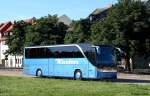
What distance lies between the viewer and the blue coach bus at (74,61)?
37156mm

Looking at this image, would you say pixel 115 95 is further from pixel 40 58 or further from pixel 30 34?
pixel 30 34

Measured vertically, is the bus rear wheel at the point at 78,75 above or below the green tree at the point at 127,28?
below

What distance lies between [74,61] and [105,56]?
2.84 meters

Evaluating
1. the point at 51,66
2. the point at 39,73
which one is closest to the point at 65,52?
the point at 51,66

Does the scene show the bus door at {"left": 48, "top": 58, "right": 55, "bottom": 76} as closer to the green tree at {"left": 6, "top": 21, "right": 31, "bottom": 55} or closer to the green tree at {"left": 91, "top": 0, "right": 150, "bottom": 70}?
the green tree at {"left": 91, "top": 0, "right": 150, "bottom": 70}

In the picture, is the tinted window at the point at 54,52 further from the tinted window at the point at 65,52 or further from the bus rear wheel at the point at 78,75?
the bus rear wheel at the point at 78,75

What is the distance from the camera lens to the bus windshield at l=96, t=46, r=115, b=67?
37062 mm

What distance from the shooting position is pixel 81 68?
38.7m

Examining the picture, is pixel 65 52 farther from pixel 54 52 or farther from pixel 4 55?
pixel 4 55

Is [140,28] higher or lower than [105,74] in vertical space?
higher

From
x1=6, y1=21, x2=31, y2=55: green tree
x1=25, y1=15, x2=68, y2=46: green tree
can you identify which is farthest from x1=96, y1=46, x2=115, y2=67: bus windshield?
x1=6, y1=21, x2=31, y2=55: green tree

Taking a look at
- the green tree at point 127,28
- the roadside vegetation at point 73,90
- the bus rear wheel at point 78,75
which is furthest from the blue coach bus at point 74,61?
the green tree at point 127,28

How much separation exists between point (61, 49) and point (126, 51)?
22850 mm

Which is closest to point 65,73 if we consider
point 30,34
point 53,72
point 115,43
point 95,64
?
point 53,72
